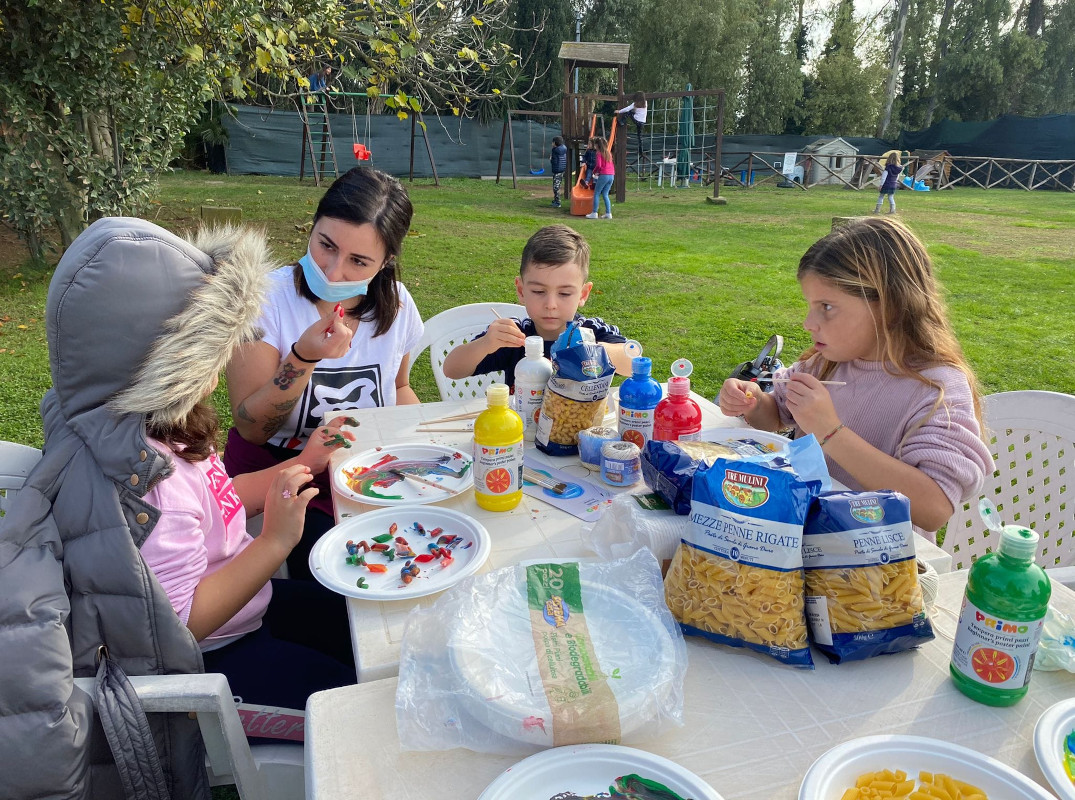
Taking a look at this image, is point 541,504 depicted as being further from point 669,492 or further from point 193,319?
point 193,319

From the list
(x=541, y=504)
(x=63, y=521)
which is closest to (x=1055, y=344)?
(x=541, y=504)

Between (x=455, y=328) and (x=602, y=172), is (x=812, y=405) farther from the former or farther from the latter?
(x=602, y=172)

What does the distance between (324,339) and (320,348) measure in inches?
1.6

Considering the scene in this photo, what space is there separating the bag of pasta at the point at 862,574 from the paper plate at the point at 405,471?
3.00ft

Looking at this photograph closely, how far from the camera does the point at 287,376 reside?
222 centimetres

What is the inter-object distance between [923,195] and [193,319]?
2385 cm

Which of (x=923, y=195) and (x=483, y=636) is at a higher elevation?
(x=923, y=195)

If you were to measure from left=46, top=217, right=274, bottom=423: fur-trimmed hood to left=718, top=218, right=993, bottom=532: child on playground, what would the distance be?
1.42 metres

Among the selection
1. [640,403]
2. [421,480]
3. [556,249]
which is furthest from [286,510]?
[556,249]

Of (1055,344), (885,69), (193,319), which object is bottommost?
(1055,344)

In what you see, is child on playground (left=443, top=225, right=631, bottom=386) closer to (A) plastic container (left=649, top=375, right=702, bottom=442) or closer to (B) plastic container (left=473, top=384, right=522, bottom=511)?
(A) plastic container (left=649, top=375, right=702, bottom=442)

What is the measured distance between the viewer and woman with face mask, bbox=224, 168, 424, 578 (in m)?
2.24

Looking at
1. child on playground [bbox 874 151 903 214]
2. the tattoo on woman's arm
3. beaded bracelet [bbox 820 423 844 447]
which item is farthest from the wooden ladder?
beaded bracelet [bbox 820 423 844 447]

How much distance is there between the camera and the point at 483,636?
1.08 m
